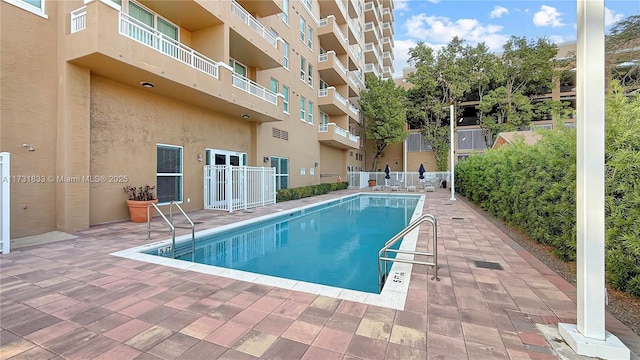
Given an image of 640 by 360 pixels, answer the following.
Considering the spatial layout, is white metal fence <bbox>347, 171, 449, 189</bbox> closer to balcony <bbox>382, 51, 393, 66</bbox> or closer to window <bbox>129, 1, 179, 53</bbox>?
window <bbox>129, 1, 179, 53</bbox>

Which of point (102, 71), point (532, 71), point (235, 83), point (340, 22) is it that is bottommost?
point (102, 71)

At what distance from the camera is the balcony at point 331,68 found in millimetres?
20000

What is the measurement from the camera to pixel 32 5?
21.8 feet

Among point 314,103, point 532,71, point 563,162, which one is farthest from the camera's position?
point 532,71

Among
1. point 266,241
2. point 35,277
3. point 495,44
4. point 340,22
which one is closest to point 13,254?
point 35,277

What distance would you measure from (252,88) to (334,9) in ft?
45.6

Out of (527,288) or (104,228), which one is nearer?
(527,288)

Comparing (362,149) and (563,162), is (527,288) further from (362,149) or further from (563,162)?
(362,149)

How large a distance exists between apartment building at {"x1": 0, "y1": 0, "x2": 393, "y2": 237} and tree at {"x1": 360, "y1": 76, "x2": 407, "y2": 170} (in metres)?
14.0

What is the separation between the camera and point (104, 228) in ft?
23.9

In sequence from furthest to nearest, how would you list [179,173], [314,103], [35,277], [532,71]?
[532,71] < [314,103] < [179,173] < [35,277]

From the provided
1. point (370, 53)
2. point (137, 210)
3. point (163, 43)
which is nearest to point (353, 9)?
point (370, 53)

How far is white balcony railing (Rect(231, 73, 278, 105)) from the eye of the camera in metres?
10.9

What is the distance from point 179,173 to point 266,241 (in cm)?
501
